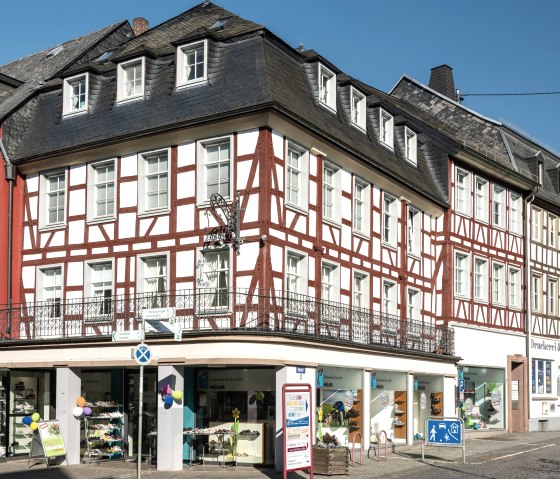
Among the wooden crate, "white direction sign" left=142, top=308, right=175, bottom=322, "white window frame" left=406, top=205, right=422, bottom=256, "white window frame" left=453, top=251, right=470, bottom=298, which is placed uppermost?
"white window frame" left=406, top=205, right=422, bottom=256

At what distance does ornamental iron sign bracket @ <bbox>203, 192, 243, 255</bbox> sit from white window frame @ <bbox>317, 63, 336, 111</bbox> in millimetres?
5261

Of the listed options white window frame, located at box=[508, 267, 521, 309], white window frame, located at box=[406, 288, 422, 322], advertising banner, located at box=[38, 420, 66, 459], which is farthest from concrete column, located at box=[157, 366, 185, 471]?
white window frame, located at box=[508, 267, 521, 309]

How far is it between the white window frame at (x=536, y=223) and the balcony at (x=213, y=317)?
13246mm

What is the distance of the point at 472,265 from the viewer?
3653 cm

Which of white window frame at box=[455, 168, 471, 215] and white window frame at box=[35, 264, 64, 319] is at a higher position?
white window frame at box=[455, 168, 471, 215]

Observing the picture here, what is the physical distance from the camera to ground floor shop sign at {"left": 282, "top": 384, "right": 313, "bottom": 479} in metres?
19.5

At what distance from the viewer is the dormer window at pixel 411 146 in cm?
3388

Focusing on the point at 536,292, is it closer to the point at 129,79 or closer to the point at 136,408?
the point at 136,408

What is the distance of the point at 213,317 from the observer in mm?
23938

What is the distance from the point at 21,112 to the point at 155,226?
6686 millimetres

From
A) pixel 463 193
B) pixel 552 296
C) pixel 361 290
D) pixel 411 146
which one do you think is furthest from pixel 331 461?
pixel 552 296

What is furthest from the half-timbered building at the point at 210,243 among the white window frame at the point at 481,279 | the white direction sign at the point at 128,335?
the white window frame at the point at 481,279

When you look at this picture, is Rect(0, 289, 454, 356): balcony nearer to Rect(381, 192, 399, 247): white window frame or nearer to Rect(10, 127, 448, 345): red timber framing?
Rect(10, 127, 448, 345): red timber framing

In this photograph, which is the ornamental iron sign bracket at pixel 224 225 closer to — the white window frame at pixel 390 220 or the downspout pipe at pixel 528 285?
the white window frame at pixel 390 220
